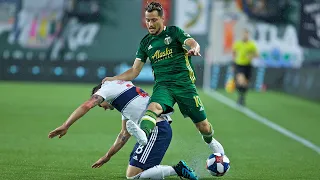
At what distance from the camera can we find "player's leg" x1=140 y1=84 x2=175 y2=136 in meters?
9.37

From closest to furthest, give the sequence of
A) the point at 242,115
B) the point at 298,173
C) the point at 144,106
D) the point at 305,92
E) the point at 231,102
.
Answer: the point at 144,106
the point at 298,173
the point at 242,115
the point at 231,102
the point at 305,92

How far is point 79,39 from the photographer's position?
33.2 metres

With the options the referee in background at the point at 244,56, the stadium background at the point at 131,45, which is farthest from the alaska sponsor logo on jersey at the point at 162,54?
the referee in background at the point at 244,56

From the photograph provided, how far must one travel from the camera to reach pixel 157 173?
378 inches

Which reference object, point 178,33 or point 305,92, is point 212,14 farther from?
point 178,33

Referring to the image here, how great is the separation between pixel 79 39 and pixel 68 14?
1089 millimetres

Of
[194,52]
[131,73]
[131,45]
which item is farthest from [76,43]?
[194,52]

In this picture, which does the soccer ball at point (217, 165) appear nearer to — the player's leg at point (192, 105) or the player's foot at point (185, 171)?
the player's foot at point (185, 171)

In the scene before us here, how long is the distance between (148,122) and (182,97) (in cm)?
93

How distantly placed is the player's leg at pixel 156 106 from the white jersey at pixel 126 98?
0.43ft

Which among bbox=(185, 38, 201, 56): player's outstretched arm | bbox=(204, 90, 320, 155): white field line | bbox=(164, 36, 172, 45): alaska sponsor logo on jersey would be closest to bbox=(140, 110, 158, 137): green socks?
bbox=(185, 38, 201, 56): player's outstretched arm

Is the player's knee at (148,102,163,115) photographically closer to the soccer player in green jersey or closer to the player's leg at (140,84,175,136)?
the player's leg at (140,84,175,136)

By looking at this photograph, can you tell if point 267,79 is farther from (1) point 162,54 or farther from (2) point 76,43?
(1) point 162,54

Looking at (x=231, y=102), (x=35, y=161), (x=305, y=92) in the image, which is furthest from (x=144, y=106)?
(x=305, y=92)
